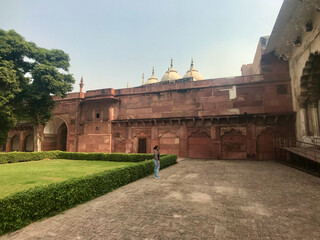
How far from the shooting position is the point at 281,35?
13961 millimetres

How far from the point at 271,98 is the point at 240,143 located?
4.77 metres

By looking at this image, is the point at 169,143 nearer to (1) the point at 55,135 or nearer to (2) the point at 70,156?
(2) the point at 70,156

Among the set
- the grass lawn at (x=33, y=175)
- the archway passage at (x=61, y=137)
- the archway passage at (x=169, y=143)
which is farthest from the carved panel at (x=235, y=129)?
the archway passage at (x=61, y=137)

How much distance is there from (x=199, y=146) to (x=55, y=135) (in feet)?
72.0

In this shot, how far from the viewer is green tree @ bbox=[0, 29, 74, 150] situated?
15664 mm

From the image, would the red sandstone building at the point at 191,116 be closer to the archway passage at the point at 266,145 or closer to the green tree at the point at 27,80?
the archway passage at the point at 266,145

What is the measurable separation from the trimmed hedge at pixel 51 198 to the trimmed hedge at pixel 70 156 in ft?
28.4

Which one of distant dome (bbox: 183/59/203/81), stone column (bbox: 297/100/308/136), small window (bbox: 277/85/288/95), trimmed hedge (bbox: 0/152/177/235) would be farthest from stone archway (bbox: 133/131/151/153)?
distant dome (bbox: 183/59/203/81)

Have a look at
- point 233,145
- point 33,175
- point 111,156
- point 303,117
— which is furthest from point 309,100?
point 33,175

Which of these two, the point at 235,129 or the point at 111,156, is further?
the point at 111,156

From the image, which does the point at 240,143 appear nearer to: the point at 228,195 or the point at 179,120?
the point at 179,120

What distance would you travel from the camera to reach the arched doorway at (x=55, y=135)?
26.3 metres

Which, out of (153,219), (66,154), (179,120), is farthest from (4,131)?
(153,219)

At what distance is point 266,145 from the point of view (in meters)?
16.0
